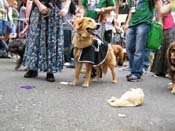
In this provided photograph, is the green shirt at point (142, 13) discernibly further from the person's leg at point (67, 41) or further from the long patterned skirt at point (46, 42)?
the person's leg at point (67, 41)

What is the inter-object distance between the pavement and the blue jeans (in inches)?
27.0

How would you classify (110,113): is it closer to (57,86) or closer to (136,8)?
(57,86)

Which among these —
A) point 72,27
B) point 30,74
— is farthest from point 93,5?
point 30,74

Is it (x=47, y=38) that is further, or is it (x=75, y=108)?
(x=47, y=38)

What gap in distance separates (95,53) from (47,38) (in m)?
0.86

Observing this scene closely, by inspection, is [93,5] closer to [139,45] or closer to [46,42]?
[139,45]

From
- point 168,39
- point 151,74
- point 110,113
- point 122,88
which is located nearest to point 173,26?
point 168,39

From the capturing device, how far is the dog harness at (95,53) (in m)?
6.94

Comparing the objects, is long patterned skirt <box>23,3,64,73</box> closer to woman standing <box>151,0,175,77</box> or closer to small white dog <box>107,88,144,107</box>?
small white dog <box>107,88,144,107</box>

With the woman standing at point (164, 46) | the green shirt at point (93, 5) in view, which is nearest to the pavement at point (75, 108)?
the green shirt at point (93, 5)

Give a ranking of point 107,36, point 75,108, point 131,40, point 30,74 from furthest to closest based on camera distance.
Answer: point 107,36 < point 131,40 < point 30,74 < point 75,108

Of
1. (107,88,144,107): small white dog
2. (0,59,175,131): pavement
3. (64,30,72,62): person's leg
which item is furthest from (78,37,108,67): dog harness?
(64,30,72,62): person's leg

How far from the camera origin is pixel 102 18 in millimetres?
8664

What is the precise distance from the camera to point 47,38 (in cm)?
725
